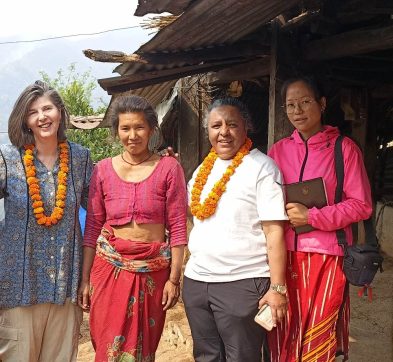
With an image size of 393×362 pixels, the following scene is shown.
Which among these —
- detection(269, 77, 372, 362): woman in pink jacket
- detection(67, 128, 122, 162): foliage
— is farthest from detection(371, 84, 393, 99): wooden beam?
detection(67, 128, 122, 162): foliage

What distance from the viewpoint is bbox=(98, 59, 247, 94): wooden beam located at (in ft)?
11.2

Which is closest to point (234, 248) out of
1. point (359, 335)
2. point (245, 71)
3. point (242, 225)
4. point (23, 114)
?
point (242, 225)

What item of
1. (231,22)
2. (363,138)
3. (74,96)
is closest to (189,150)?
(363,138)

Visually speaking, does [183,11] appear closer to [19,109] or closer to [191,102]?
[19,109]

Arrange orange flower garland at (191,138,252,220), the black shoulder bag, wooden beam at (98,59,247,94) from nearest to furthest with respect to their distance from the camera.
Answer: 1. the black shoulder bag
2. orange flower garland at (191,138,252,220)
3. wooden beam at (98,59,247,94)

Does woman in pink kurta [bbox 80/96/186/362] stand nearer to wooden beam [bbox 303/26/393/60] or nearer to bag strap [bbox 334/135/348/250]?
bag strap [bbox 334/135/348/250]

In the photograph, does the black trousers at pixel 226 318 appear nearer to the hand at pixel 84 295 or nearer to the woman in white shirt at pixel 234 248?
the woman in white shirt at pixel 234 248

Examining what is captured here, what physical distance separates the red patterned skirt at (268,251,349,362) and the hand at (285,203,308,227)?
0.52 ft

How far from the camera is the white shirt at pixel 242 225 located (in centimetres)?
206

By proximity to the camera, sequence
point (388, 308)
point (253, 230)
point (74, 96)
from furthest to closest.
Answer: point (74, 96), point (388, 308), point (253, 230)

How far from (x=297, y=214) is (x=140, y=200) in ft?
2.42

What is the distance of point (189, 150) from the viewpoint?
548 centimetres

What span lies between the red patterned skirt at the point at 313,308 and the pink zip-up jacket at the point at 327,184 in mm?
66

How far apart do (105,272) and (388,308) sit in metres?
3.92
